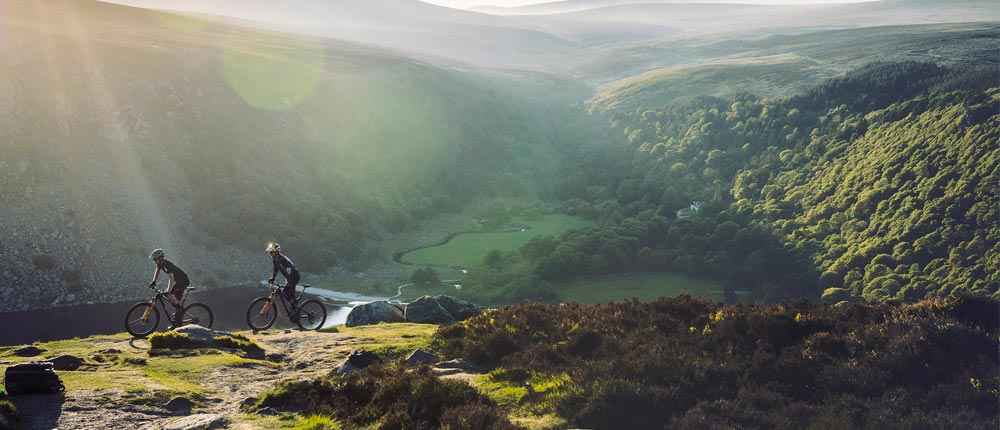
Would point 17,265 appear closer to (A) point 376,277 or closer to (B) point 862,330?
(A) point 376,277

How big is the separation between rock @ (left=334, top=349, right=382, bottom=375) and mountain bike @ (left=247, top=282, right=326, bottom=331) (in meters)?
11.2

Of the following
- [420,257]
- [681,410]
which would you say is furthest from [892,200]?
[681,410]

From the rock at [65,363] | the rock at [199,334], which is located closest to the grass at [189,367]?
the rock at [199,334]

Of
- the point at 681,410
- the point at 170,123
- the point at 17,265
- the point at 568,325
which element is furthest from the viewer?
the point at 170,123

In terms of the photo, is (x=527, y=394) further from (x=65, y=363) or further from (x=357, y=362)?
(x=65, y=363)

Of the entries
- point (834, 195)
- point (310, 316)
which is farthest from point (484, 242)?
point (310, 316)

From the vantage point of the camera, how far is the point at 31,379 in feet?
59.4

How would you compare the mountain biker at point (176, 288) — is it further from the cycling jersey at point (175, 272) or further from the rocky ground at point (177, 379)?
the rocky ground at point (177, 379)

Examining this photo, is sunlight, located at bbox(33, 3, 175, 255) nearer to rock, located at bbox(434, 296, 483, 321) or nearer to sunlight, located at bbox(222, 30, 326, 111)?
sunlight, located at bbox(222, 30, 326, 111)

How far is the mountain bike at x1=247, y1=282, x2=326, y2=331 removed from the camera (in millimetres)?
32531

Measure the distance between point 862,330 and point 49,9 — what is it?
17898cm

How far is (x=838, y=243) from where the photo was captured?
369 feet

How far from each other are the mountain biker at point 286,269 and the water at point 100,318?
1127 inches

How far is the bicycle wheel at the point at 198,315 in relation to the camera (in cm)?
3167
